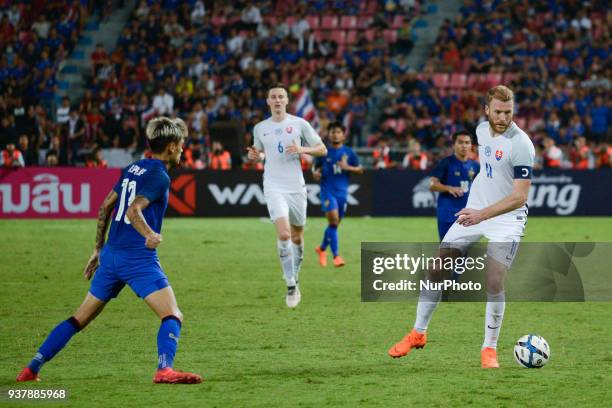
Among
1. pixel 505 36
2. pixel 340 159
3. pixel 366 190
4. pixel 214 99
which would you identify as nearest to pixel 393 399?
pixel 340 159

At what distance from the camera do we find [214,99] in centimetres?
2972

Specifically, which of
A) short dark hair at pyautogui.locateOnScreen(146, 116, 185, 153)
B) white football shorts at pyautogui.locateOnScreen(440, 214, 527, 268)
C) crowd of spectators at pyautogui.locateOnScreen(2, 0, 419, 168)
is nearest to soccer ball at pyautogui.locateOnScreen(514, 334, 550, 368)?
white football shorts at pyautogui.locateOnScreen(440, 214, 527, 268)

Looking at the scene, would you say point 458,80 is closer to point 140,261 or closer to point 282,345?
point 282,345

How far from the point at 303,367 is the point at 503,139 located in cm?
239

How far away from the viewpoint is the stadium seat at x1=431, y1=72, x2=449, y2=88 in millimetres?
31923

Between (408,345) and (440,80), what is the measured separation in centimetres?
2425

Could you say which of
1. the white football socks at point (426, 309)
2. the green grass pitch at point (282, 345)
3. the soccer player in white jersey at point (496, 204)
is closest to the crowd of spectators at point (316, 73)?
the green grass pitch at point (282, 345)

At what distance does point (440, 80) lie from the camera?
105 ft

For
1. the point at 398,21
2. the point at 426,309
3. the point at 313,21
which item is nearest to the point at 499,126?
the point at 426,309

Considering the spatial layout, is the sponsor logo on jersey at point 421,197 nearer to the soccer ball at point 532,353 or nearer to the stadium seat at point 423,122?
the stadium seat at point 423,122

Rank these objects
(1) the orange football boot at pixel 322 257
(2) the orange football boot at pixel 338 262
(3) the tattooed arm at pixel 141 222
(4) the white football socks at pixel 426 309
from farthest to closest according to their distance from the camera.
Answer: (1) the orange football boot at pixel 322 257 < (2) the orange football boot at pixel 338 262 < (4) the white football socks at pixel 426 309 < (3) the tattooed arm at pixel 141 222

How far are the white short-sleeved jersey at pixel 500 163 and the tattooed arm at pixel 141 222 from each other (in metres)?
2.78

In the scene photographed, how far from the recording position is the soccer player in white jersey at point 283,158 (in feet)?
40.4

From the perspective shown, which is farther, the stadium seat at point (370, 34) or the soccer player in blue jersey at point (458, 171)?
the stadium seat at point (370, 34)
